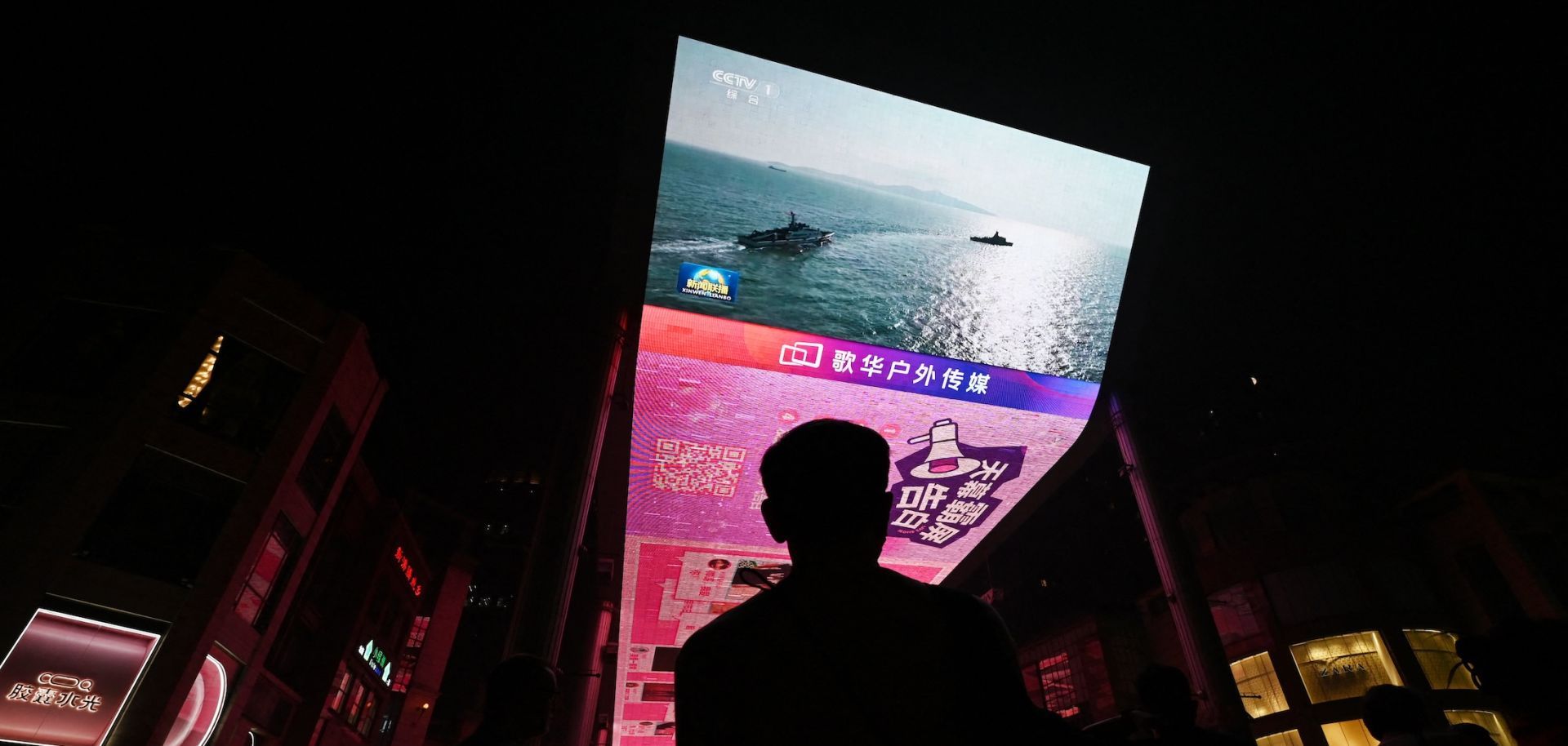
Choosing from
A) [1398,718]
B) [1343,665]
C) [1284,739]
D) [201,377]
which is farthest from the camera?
[1284,739]

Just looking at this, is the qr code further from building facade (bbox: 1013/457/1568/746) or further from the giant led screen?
building facade (bbox: 1013/457/1568/746)

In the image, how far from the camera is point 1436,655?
18.2m

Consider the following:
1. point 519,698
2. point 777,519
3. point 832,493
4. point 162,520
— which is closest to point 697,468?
point 519,698

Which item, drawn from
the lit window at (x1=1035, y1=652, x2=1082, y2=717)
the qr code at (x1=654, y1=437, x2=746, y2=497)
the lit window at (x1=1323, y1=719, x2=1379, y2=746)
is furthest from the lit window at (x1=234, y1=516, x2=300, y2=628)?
the lit window at (x1=1323, y1=719, x2=1379, y2=746)

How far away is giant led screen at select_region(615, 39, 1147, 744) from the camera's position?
6852 millimetres

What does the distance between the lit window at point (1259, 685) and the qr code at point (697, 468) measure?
18.3m

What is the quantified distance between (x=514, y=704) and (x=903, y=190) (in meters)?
6.57

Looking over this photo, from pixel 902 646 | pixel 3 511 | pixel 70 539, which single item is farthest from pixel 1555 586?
pixel 3 511

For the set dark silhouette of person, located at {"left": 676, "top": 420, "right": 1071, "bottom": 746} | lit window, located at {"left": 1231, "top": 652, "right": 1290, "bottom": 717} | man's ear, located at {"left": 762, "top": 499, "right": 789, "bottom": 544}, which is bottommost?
dark silhouette of person, located at {"left": 676, "top": 420, "right": 1071, "bottom": 746}

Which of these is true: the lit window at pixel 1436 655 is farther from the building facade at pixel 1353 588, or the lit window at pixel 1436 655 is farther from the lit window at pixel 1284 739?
the lit window at pixel 1284 739

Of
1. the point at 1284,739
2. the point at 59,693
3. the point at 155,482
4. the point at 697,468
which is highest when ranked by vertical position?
the point at 155,482

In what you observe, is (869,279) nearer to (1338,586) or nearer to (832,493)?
(832,493)

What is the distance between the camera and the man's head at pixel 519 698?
2.54 m

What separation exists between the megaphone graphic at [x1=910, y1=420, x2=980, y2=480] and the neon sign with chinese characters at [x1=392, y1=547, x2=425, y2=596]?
25.0 m
